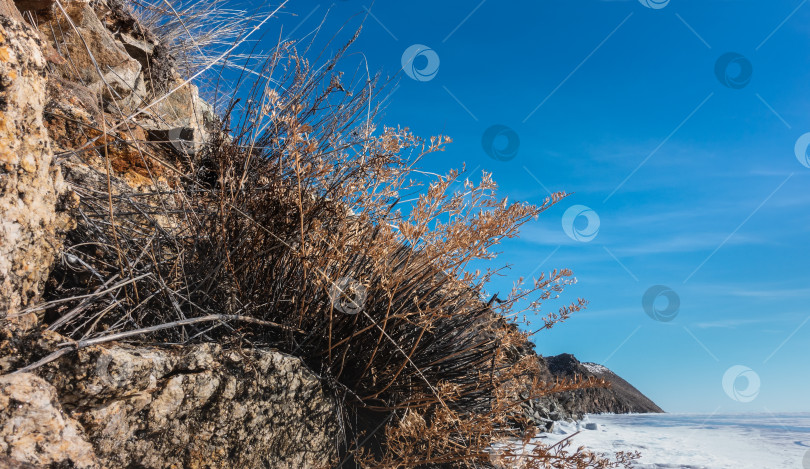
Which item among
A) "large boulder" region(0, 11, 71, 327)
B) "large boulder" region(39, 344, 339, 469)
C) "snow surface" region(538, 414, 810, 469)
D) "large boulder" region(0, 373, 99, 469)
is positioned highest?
"snow surface" region(538, 414, 810, 469)

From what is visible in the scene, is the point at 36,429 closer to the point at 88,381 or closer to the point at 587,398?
the point at 88,381

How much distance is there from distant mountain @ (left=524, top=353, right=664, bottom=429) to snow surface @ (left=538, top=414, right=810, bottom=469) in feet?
1.02

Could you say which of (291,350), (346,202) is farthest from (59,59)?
(291,350)

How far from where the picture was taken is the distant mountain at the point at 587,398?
162 inches

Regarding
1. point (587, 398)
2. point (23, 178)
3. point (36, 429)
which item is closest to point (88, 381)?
point (36, 429)

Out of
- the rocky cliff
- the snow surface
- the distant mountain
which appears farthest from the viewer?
the distant mountain

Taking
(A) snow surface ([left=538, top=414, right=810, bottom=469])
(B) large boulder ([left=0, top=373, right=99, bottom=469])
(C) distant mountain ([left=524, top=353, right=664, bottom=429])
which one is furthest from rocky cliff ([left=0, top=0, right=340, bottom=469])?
(C) distant mountain ([left=524, top=353, right=664, bottom=429])

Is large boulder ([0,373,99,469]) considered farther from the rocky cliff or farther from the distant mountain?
the distant mountain

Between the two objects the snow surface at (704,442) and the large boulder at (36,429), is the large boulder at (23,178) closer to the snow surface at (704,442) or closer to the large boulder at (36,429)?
the large boulder at (36,429)

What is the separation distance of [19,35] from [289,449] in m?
1.51

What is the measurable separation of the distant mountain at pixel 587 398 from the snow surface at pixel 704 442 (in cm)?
31

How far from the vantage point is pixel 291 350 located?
6.13 ft

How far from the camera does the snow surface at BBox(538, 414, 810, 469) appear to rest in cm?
247

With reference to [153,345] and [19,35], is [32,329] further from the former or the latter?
[19,35]
